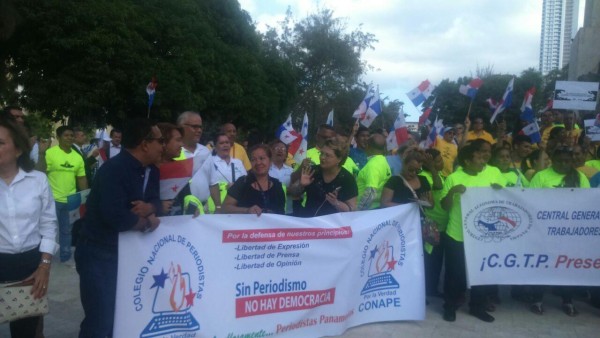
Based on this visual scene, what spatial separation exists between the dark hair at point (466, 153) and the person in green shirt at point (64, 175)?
5329mm

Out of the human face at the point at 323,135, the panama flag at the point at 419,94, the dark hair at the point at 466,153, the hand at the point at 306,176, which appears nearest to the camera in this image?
the hand at the point at 306,176

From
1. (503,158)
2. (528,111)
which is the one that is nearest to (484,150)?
(503,158)

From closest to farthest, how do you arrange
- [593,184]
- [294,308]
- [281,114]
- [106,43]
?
[294,308] → [593,184] → [106,43] → [281,114]

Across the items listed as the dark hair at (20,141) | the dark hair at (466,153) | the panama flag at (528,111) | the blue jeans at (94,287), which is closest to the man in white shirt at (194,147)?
the blue jeans at (94,287)

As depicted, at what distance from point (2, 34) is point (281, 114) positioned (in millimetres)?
17018

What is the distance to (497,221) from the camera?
6531mm

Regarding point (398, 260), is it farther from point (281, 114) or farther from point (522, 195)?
point (281, 114)

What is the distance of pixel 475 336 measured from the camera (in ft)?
19.7

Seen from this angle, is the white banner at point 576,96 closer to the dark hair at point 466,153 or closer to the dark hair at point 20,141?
the dark hair at point 466,153

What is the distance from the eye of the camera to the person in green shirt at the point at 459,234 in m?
6.52

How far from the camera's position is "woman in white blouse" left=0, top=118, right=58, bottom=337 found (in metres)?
3.77

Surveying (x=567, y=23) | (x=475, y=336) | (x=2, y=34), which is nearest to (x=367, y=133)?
(x=475, y=336)

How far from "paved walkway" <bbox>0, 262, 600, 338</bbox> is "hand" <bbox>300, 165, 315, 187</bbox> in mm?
1497

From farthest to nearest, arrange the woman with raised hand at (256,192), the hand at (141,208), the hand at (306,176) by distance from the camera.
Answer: the hand at (306,176), the woman with raised hand at (256,192), the hand at (141,208)
